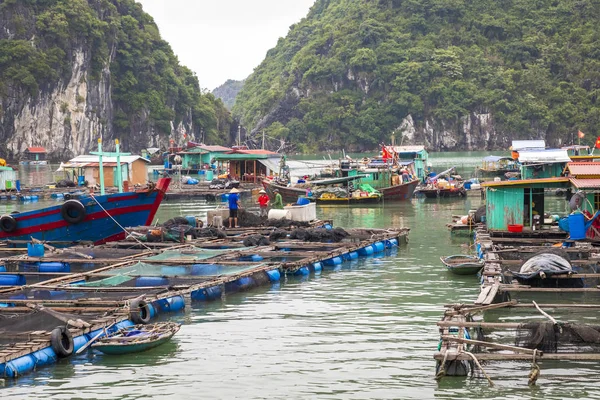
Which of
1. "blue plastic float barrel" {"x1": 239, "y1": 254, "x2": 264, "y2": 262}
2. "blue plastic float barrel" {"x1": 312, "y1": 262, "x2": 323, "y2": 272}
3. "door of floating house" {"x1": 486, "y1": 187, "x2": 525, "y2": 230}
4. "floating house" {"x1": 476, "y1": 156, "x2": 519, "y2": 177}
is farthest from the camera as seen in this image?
"floating house" {"x1": 476, "y1": 156, "x2": 519, "y2": 177}

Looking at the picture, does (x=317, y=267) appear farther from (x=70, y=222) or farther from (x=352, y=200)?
(x=352, y=200)

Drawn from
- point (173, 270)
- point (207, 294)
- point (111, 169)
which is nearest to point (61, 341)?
point (207, 294)

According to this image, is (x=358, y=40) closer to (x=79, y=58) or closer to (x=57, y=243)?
(x=79, y=58)

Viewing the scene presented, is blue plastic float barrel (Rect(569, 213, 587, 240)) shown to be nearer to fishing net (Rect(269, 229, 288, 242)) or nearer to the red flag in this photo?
fishing net (Rect(269, 229, 288, 242))

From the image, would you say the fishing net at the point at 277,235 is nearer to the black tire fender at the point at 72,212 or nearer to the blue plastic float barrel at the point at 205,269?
the blue plastic float barrel at the point at 205,269

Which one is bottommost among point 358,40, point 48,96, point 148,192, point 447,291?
point 447,291

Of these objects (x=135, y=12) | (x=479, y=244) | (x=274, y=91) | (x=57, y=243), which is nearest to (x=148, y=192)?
(x=57, y=243)

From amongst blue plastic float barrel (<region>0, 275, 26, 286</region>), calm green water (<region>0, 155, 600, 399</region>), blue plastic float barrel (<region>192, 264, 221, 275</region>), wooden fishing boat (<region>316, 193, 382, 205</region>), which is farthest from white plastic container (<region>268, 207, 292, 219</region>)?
wooden fishing boat (<region>316, 193, 382, 205</region>)

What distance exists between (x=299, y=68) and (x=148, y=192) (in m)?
136

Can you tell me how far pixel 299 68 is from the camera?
16400 centimetres

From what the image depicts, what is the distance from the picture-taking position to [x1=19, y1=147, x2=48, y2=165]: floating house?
115 m

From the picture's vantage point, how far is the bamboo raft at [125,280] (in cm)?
1404

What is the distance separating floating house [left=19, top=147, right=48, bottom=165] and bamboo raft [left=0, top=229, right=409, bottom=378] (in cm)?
9237

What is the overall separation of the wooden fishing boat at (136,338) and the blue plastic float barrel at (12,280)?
6.62 m
